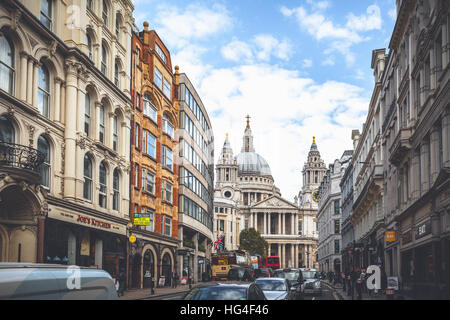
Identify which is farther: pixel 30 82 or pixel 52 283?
pixel 30 82

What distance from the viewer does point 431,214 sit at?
Answer: 24938mm

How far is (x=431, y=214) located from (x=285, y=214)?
16477 centimetres

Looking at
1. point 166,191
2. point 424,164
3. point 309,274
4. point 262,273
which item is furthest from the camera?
point 262,273

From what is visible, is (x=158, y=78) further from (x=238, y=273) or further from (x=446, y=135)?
(x=446, y=135)

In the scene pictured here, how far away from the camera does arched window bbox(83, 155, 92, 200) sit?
113 ft

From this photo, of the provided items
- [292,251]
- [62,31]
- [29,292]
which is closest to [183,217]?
[62,31]

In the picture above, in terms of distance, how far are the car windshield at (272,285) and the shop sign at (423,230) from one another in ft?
29.0

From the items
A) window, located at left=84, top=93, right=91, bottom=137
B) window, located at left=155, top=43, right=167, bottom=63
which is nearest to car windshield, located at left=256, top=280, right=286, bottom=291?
window, located at left=84, top=93, right=91, bottom=137

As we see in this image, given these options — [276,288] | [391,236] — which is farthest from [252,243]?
[276,288]

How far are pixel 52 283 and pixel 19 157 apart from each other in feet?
64.8

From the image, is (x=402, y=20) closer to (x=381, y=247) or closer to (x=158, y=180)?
(x=381, y=247)

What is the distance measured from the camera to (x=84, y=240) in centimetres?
3450

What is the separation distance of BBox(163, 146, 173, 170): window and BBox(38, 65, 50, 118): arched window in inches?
870

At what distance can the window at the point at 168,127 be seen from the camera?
52.4 metres
